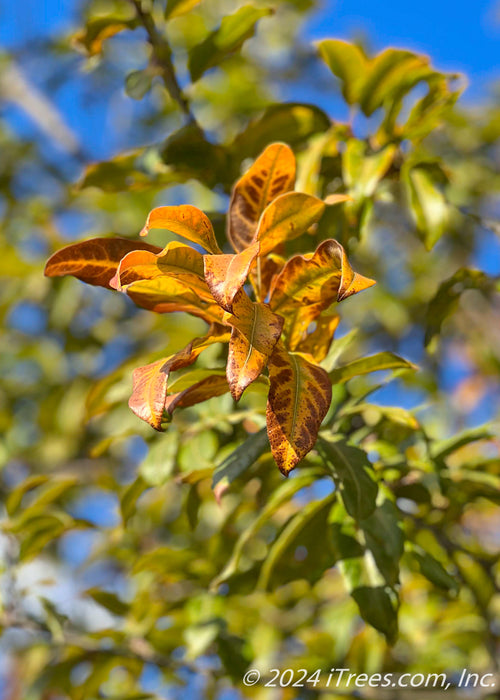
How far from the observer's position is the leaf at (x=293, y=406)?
28.8 inches

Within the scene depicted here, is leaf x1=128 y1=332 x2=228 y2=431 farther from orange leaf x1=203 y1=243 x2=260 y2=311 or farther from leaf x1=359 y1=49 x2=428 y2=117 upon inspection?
leaf x1=359 y1=49 x2=428 y2=117

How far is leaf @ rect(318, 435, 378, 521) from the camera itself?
0.89 metres

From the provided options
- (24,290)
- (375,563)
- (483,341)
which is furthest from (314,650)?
(483,341)

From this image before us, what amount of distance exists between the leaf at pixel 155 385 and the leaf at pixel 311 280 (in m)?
0.10

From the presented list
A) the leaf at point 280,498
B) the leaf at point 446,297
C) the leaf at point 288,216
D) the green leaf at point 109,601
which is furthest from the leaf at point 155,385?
the green leaf at point 109,601

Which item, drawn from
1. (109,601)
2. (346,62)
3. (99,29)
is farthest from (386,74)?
(109,601)

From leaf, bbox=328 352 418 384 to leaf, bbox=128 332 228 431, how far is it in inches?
7.4

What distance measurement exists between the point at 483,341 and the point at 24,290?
193cm

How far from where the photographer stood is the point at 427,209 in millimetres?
1193

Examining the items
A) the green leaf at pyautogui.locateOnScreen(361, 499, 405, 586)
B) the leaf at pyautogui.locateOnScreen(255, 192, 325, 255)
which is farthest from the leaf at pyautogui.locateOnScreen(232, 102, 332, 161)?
the green leaf at pyautogui.locateOnScreen(361, 499, 405, 586)

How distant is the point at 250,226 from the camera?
3.19 ft

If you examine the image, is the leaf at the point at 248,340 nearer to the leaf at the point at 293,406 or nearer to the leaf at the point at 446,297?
the leaf at the point at 293,406

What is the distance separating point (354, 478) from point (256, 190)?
1.29ft

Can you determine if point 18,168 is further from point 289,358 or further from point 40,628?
point 289,358
